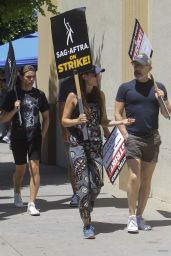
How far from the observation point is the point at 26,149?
815 cm

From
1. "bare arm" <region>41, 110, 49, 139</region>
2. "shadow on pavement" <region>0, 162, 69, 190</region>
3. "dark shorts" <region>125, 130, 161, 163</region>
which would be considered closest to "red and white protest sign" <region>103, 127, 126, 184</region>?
"dark shorts" <region>125, 130, 161, 163</region>

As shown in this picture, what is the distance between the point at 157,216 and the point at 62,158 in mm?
5269

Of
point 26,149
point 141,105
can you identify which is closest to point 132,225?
point 141,105

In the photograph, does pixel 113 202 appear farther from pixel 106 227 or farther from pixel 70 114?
pixel 70 114

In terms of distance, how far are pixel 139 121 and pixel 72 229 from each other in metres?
1.44

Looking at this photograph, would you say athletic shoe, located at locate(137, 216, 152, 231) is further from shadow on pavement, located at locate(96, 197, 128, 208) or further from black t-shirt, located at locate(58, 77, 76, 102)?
black t-shirt, located at locate(58, 77, 76, 102)

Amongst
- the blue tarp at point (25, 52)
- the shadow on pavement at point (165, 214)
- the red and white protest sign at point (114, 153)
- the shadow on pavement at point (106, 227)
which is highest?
the blue tarp at point (25, 52)

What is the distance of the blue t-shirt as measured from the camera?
22.4ft

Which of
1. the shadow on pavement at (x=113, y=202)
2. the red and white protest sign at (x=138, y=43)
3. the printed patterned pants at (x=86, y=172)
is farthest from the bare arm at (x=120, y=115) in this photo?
the shadow on pavement at (x=113, y=202)

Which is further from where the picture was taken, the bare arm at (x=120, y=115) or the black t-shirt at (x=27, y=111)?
the black t-shirt at (x=27, y=111)

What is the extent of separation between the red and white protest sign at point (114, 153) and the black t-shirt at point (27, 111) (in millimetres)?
964

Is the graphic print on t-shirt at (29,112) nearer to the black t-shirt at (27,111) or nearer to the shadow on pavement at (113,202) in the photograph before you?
the black t-shirt at (27,111)

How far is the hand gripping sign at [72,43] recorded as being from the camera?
704 cm

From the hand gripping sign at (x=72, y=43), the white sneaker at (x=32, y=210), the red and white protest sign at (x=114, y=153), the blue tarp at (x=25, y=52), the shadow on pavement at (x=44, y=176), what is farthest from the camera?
the blue tarp at (x=25, y=52)
